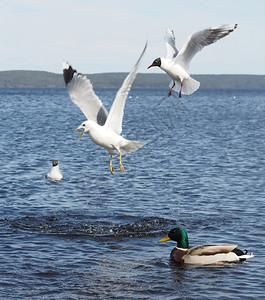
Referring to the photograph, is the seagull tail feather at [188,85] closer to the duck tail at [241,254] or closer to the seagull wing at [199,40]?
the seagull wing at [199,40]

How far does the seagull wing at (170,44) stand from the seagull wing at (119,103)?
243cm

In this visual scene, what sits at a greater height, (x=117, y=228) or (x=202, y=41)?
(x=202, y=41)

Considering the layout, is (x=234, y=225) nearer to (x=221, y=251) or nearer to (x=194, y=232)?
(x=194, y=232)

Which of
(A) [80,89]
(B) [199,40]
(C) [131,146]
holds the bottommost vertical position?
(C) [131,146]

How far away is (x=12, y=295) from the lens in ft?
47.0

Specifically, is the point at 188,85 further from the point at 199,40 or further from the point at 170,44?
the point at 170,44

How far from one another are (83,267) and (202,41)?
6.46 m

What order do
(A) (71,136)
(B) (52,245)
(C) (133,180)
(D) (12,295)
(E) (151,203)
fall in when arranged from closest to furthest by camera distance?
(D) (12,295)
(B) (52,245)
(E) (151,203)
(C) (133,180)
(A) (71,136)

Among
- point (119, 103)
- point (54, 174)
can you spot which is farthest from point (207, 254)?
point (54, 174)

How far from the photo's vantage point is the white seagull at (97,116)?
48.1 feet

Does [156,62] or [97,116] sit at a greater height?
[156,62]

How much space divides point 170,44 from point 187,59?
5.79ft

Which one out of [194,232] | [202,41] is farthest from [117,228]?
[202,41]

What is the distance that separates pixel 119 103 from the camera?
46.3 feet
